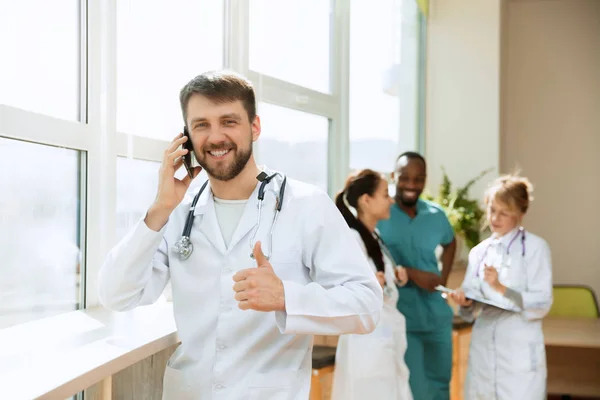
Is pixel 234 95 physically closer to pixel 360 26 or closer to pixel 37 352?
pixel 37 352

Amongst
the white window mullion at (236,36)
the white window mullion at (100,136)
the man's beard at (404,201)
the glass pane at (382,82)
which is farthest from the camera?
the glass pane at (382,82)

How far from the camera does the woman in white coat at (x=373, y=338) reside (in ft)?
9.31

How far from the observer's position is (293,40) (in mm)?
3574

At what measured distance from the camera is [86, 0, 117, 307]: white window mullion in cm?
210

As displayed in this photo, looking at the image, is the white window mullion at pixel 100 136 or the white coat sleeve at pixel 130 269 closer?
the white coat sleeve at pixel 130 269

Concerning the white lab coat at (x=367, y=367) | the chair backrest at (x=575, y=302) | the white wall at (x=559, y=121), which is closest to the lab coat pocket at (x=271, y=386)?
the white lab coat at (x=367, y=367)

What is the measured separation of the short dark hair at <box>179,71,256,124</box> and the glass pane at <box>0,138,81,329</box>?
443mm

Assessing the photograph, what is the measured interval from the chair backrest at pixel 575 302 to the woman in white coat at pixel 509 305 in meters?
2.65

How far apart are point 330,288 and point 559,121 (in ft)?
19.1

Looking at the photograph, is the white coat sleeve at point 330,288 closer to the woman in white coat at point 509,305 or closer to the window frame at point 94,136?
the window frame at point 94,136

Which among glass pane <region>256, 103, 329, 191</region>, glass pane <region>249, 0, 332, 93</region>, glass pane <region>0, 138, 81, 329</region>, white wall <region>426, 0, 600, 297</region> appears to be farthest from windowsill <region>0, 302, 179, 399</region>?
white wall <region>426, 0, 600, 297</region>

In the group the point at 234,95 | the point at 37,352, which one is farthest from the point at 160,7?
the point at 37,352

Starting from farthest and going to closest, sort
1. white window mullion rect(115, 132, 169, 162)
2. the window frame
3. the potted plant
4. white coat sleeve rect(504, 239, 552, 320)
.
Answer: the potted plant < white coat sleeve rect(504, 239, 552, 320) < white window mullion rect(115, 132, 169, 162) < the window frame

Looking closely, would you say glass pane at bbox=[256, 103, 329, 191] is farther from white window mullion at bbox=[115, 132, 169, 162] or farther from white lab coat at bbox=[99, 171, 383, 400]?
white lab coat at bbox=[99, 171, 383, 400]
